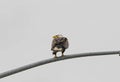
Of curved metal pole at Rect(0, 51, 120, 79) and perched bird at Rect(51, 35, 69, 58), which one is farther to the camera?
perched bird at Rect(51, 35, 69, 58)

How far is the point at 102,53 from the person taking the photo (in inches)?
675

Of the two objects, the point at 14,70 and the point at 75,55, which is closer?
the point at 14,70

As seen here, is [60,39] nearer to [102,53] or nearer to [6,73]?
[102,53]

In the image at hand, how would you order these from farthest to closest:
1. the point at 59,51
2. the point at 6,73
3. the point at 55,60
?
1. the point at 59,51
2. the point at 55,60
3. the point at 6,73

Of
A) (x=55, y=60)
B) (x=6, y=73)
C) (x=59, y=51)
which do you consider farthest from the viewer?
(x=59, y=51)

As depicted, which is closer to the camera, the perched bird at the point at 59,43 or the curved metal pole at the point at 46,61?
the curved metal pole at the point at 46,61

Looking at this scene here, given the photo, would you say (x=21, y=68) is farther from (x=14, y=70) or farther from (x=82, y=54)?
(x=82, y=54)

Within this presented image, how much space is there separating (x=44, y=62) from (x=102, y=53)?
239 cm

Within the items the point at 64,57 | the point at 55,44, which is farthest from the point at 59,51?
the point at 64,57

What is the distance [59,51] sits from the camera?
765 inches

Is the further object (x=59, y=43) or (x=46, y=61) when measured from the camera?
(x=59, y=43)

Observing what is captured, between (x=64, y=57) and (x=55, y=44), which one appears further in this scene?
(x=55, y=44)

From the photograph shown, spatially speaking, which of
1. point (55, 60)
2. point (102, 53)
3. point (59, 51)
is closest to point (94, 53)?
point (102, 53)

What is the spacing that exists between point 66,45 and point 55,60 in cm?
337
